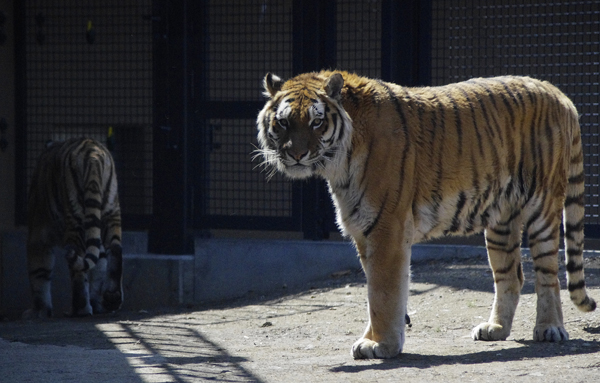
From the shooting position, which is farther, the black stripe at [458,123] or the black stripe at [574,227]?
the black stripe at [574,227]

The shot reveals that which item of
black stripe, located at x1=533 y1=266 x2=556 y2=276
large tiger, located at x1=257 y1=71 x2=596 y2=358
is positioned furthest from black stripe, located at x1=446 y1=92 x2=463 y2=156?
black stripe, located at x1=533 y1=266 x2=556 y2=276

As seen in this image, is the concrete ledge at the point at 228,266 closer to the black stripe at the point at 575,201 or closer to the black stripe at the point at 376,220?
the black stripe at the point at 575,201

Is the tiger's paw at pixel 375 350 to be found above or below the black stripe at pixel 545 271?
below

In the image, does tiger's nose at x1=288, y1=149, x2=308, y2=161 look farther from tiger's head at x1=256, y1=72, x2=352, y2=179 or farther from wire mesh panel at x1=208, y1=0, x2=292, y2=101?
wire mesh panel at x1=208, y1=0, x2=292, y2=101

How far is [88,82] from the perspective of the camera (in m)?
9.38

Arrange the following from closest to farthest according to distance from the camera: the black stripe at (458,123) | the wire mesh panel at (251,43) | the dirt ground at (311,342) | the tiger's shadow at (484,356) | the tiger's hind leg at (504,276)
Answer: the dirt ground at (311,342)
the tiger's shadow at (484,356)
the black stripe at (458,123)
the tiger's hind leg at (504,276)
the wire mesh panel at (251,43)

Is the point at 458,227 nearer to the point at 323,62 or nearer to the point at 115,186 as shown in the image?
the point at 323,62

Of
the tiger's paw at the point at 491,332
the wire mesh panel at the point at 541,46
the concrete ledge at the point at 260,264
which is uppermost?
the wire mesh panel at the point at 541,46

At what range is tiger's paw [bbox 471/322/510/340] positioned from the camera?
4.79m

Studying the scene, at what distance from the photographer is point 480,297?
20.2ft

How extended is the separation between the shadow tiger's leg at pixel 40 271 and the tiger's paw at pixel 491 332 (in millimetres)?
4593

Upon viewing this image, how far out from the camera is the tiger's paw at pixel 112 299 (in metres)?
7.52

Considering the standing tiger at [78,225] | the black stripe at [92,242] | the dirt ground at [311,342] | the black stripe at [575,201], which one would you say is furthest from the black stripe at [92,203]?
the black stripe at [575,201]

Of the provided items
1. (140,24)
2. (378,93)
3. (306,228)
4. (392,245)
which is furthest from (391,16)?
(392,245)
